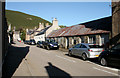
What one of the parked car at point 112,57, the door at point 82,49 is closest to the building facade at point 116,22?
the door at point 82,49

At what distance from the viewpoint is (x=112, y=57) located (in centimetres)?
747

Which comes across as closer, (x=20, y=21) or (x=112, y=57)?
(x=112, y=57)

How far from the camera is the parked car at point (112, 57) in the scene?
7195 millimetres

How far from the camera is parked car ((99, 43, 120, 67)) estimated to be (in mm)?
7195

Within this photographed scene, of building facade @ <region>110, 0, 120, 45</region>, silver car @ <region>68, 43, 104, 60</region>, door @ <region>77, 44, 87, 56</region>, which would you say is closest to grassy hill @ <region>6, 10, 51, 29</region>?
door @ <region>77, 44, 87, 56</region>

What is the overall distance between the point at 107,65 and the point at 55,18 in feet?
104

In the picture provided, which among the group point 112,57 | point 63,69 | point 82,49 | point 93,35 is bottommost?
point 63,69

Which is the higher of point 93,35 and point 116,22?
point 116,22

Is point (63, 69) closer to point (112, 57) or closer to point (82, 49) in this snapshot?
point (112, 57)

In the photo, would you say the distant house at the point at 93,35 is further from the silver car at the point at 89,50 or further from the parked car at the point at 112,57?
the parked car at the point at 112,57

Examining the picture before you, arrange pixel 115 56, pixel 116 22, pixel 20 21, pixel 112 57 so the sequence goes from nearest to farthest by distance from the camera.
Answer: pixel 115 56
pixel 112 57
pixel 116 22
pixel 20 21

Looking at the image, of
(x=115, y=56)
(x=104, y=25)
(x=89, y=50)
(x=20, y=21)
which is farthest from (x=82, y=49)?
(x=20, y=21)

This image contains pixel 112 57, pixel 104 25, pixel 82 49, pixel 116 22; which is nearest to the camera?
pixel 112 57

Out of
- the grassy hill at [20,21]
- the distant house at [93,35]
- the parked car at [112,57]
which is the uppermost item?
the grassy hill at [20,21]
